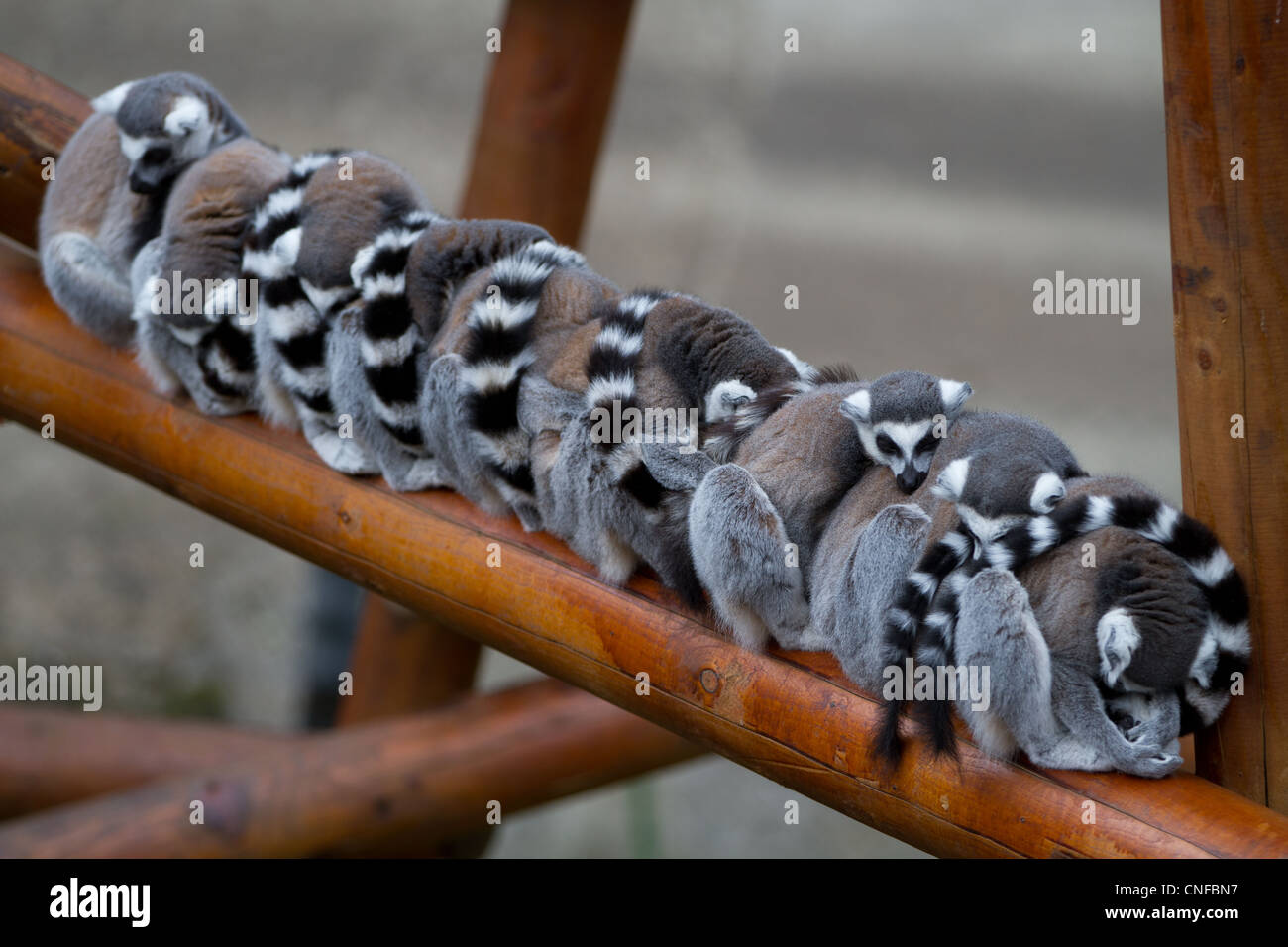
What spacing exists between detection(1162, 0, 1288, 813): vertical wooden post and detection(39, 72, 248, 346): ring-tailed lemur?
288cm

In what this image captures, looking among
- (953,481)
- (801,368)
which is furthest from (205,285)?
(953,481)

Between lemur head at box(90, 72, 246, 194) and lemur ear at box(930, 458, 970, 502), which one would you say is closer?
lemur ear at box(930, 458, 970, 502)

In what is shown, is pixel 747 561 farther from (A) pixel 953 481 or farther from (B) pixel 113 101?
(B) pixel 113 101

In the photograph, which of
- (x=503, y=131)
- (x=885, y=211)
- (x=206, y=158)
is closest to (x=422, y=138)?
(x=885, y=211)

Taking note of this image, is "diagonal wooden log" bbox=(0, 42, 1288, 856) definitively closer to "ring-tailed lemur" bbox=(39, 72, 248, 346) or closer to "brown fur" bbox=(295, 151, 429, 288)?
"ring-tailed lemur" bbox=(39, 72, 248, 346)

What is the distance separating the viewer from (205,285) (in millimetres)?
3441

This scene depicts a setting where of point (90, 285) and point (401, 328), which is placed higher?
point (90, 285)

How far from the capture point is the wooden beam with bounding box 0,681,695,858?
4.38 metres

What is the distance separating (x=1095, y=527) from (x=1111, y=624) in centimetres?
20

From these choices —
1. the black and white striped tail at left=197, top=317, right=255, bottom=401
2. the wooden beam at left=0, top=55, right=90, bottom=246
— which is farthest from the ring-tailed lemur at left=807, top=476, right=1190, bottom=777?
the wooden beam at left=0, top=55, right=90, bottom=246

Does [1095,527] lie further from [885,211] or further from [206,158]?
[885,211]

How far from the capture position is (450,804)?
461 cm

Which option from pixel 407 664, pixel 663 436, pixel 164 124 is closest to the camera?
pixel 663 436

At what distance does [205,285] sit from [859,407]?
2070mm
